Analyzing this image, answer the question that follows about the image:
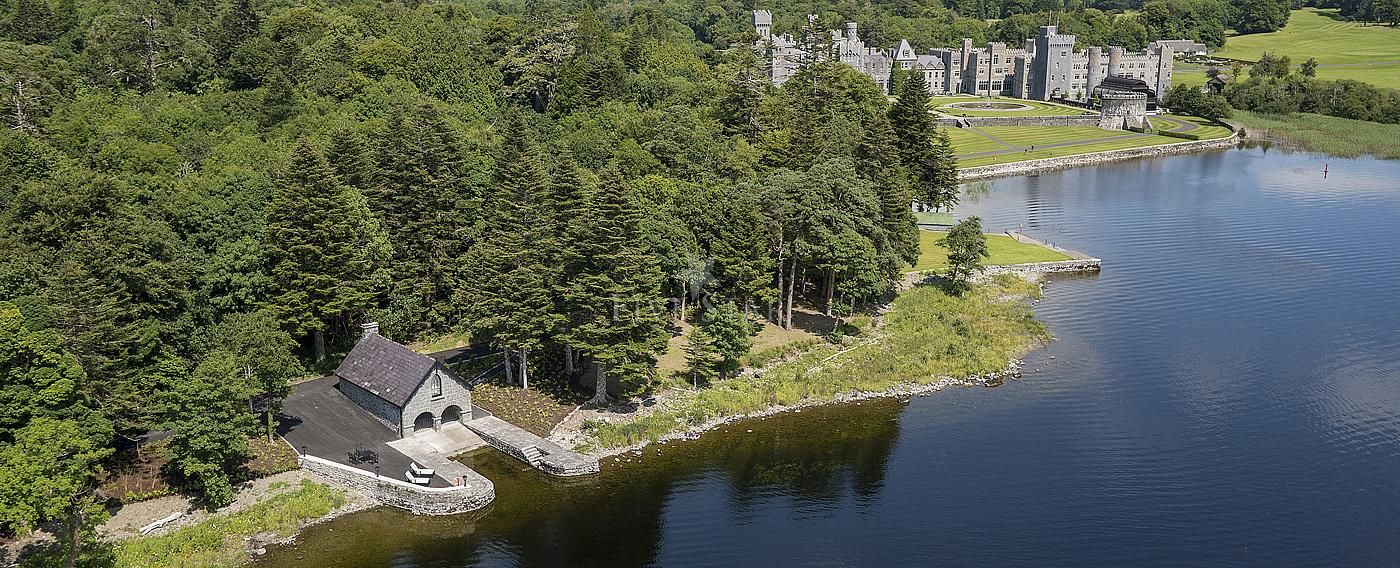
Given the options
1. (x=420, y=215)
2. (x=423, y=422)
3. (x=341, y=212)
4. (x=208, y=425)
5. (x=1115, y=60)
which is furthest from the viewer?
(x=1115, y=60)

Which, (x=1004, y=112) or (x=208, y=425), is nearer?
(x=208, y=425)

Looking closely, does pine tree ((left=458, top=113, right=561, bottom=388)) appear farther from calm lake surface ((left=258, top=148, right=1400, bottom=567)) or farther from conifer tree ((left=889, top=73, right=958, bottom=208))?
conifer tree ((left=889, top=73, right=958, bottom=208))

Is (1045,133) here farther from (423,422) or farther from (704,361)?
(423,422)

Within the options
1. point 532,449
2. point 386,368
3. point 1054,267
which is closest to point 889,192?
point 1054,267

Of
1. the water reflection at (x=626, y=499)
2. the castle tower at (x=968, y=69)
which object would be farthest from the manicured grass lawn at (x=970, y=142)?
the water reflection at (x=626, y=499)

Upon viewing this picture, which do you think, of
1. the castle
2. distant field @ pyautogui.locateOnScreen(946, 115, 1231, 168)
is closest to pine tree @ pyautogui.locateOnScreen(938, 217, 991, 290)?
distant field @ pyautogui.locateOnScreen(946, 115, 1231, 168)

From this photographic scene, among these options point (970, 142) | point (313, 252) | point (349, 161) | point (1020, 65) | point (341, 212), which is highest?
point (1020, 65)
